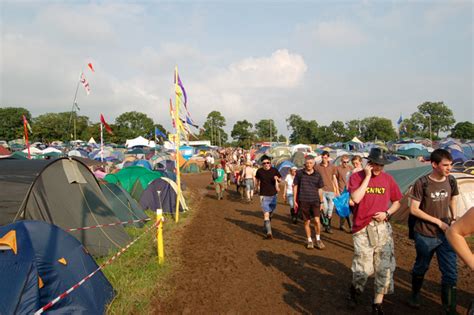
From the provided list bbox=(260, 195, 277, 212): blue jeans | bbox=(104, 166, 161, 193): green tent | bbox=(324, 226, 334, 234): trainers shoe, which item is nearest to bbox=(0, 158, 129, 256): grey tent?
bbox=(260, 195, 277, 212): blue jeans

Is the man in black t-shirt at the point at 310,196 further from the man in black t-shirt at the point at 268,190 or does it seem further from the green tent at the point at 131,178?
the green tent at the point at 131,178

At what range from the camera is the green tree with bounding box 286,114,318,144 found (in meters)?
90.8

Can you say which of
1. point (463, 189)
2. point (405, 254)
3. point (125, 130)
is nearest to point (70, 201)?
point (405, 254)

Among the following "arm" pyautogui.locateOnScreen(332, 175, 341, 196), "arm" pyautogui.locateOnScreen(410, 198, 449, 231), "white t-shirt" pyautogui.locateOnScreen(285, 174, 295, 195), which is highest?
"arm" pyautogui.locateOnScreen(410, 198, 449, 231)

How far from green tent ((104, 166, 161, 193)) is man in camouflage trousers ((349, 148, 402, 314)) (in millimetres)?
9267

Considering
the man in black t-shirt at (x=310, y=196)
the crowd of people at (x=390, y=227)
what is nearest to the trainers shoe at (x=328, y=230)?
the man in black t-shirt at (x=310, y=196)

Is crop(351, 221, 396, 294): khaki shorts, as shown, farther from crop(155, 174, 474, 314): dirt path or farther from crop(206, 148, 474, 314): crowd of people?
crop(155, 174, 474, 314): dirt path

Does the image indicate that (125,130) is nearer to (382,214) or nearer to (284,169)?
(284,169)

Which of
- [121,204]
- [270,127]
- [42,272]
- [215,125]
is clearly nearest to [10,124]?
[215,125]

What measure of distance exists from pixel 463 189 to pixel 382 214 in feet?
18.9

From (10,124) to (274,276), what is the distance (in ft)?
332

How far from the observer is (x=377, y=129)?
87.7 meters

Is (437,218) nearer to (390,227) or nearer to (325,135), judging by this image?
(390,227)

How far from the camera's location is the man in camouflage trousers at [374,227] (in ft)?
12.4
